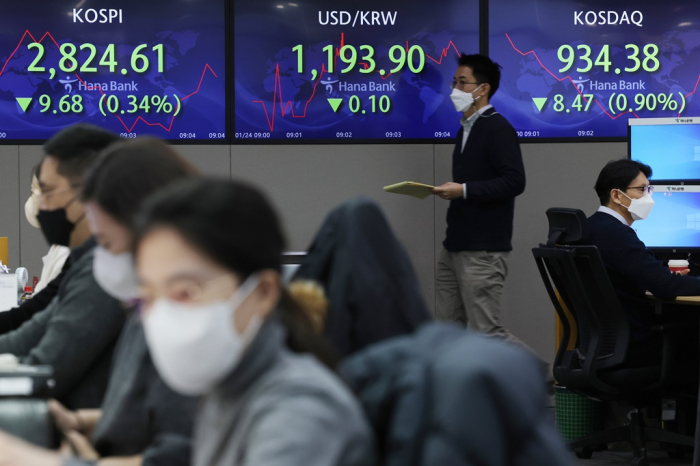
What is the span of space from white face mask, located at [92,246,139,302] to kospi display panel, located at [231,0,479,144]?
351 cm

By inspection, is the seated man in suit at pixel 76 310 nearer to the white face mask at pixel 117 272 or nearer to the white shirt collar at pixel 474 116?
the white face mask at pixel 117 272

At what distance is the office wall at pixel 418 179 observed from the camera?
17.0ft

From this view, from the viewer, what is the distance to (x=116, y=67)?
504cm

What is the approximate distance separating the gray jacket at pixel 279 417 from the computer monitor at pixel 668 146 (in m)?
3.99

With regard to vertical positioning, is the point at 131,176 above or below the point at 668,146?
below

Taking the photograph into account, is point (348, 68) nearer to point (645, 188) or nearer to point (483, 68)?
point (483, 68)

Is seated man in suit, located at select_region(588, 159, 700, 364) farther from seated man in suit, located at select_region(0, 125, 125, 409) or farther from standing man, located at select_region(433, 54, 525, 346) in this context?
seated man in suit, located at select_region(0, 125, 125, 409)

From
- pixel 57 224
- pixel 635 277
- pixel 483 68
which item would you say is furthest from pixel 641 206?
pixel 57 224

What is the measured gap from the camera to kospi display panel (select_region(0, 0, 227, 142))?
4988mm

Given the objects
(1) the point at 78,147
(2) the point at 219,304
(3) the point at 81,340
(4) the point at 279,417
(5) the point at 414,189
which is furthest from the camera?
(5) the point at 414,189

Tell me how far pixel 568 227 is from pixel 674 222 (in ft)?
3.22

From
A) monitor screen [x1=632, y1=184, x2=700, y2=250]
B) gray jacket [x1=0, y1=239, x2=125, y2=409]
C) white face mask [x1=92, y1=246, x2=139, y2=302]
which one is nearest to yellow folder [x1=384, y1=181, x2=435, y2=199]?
monitor screen [x1=632, y1=184, x2=700, y2=250]

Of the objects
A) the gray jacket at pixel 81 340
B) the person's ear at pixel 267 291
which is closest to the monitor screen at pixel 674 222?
the gray jacket at pixel 81 340

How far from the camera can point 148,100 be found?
5.06m
